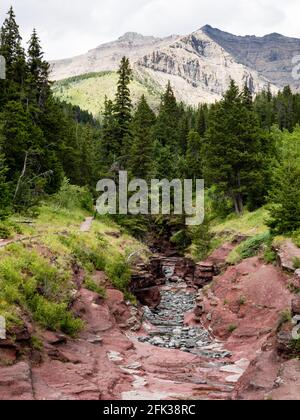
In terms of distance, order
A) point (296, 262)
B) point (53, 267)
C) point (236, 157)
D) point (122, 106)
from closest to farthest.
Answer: point (53, 267)
point (296, 262)
point (236, 157)
point (122, 106)

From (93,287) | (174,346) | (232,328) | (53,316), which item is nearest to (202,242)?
(232,328)

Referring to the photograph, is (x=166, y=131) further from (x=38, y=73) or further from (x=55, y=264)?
(x=55, y=264)

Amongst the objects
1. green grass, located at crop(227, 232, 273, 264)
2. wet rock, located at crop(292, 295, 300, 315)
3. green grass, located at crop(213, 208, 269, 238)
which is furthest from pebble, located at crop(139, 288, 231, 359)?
green grass, located at crop(213, 208, 269, 238)

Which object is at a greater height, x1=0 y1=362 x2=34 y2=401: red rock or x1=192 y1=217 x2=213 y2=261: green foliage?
x1=192 y1=217 x2=213 y2=261: green foliage

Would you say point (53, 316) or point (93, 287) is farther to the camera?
point (93, 287)

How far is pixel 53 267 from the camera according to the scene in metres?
23.1

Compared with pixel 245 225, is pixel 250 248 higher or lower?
lower

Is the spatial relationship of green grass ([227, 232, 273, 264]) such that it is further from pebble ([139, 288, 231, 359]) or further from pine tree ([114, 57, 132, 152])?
pine tree ([114, 57, 132, 152])

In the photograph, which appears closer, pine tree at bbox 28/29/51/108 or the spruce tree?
pine tree at bbox 28/29/51/108

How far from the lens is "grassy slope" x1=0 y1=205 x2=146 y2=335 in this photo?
18531 mm

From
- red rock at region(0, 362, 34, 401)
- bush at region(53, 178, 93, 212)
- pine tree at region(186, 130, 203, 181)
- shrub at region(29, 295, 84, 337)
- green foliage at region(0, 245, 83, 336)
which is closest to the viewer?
red rock at region(0, 362, 34, 401)

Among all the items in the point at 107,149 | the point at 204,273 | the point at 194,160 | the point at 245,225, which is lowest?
the point at 204,273

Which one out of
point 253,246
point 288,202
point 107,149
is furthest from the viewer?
point 107,149
